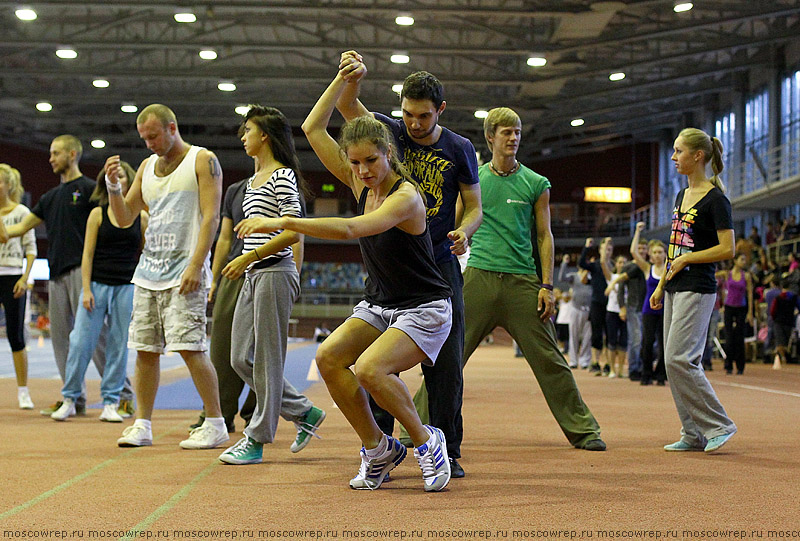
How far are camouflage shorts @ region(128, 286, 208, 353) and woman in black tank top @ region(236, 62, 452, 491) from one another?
1.50 metres

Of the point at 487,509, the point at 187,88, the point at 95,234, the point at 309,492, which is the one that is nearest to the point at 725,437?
the point at 487,509

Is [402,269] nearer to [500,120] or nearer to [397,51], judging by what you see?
[500,120]

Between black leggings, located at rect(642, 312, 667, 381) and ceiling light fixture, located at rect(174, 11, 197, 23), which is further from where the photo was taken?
ceiling light fixture, located at rect(174, 11, 197, 23)

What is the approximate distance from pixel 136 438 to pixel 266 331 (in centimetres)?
121

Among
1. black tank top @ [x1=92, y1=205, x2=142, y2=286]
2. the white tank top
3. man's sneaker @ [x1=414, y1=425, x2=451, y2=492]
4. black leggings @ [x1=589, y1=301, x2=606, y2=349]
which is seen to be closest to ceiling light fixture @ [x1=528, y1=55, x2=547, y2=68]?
black leggings @ [x1=589, y1=301, x2=606, y2=349]

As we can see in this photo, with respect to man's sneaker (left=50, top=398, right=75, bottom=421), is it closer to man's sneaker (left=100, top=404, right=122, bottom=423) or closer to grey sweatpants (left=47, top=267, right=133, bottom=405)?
man's sneaker (left=100, top=404, right=122, bottom=423)

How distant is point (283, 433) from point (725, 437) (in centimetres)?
301

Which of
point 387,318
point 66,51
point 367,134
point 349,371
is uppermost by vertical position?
point 66,51

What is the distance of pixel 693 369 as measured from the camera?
5625 mm

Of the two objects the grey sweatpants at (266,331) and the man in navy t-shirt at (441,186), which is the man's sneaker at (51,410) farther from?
the man in navy t-shirt at (441,186)

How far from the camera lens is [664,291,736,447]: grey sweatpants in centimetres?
561

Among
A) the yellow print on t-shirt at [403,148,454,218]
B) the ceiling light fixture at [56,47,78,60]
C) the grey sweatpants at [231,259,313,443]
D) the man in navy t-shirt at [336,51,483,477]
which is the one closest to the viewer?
the man in navy t-shirt at [336,51,483,477]

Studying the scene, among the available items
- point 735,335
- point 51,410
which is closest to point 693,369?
point 51,410

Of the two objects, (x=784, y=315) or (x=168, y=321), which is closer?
(x=168, y=321)
